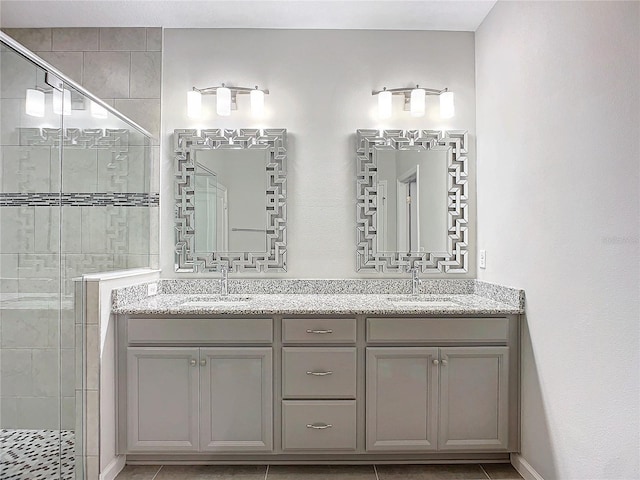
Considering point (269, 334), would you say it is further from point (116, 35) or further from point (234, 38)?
→ point (116, 35)

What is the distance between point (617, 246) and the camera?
1.65 metres

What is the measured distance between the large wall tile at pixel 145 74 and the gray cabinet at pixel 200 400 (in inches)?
63.4

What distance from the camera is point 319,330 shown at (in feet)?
8.00

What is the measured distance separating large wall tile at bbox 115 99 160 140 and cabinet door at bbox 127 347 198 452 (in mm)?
1399

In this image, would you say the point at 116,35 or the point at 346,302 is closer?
the point at 346,302

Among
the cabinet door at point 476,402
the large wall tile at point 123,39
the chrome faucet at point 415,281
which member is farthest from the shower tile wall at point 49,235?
the cabinet door at point 476,402

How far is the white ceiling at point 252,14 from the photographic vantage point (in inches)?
108

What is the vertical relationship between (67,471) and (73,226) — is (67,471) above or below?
below

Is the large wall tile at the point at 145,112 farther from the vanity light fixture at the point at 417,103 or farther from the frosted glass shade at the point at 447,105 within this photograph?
the frosted glass shade at the point at 447,105

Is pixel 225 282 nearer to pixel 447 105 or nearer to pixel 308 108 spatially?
pixel 308 108

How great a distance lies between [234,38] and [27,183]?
174 centimetres

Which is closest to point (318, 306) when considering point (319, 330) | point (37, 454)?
point (319, 330)

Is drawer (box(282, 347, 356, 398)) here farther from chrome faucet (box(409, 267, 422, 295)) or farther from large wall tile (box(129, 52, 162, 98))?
large wall tile (box(129, 52, 162, 98))

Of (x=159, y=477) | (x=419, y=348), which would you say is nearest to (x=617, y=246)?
(x=419, y=348)
